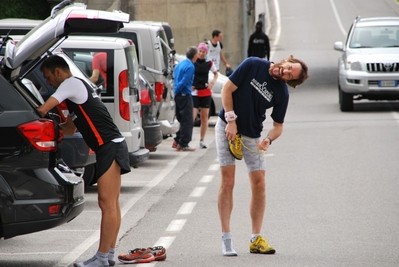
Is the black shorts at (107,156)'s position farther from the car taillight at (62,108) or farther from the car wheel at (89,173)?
the car wheel at (89,173)

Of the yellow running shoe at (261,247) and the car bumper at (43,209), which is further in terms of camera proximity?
the yellow running shoe at (261,247)

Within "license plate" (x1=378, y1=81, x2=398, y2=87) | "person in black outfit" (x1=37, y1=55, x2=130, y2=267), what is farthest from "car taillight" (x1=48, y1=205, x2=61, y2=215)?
"license plate" (x1=378, y1=81, x2=398, y2=87)

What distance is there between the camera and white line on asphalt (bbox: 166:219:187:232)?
30.6 feet

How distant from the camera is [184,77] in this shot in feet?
53.8

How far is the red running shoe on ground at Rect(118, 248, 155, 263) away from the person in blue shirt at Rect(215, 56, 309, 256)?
0.66 metres

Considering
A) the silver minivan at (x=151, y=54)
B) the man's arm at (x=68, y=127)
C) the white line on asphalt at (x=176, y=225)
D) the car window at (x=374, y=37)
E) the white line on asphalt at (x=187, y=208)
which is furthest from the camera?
the car window at (x=374, y=37)

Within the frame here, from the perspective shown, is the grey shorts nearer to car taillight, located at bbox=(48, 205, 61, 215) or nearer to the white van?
car taillight, located at bbox=(48, 205, 61, 215)

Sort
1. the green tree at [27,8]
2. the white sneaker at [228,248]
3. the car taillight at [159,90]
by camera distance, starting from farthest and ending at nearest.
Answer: the green tree at [27,8], the car taillight at [159,90], the white sneaker at [228,248]

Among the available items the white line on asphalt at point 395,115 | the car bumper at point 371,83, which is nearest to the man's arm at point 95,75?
the white line on asphalt at point 395,115

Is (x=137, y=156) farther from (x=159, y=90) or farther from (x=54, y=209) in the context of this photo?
(x=54, y=209)

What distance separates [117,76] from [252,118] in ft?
12.6

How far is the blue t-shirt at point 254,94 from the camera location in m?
8.04

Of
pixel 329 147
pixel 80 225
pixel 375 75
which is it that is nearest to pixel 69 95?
pixel 80 225

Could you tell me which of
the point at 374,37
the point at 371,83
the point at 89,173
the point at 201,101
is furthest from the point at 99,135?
the point at 374,37
